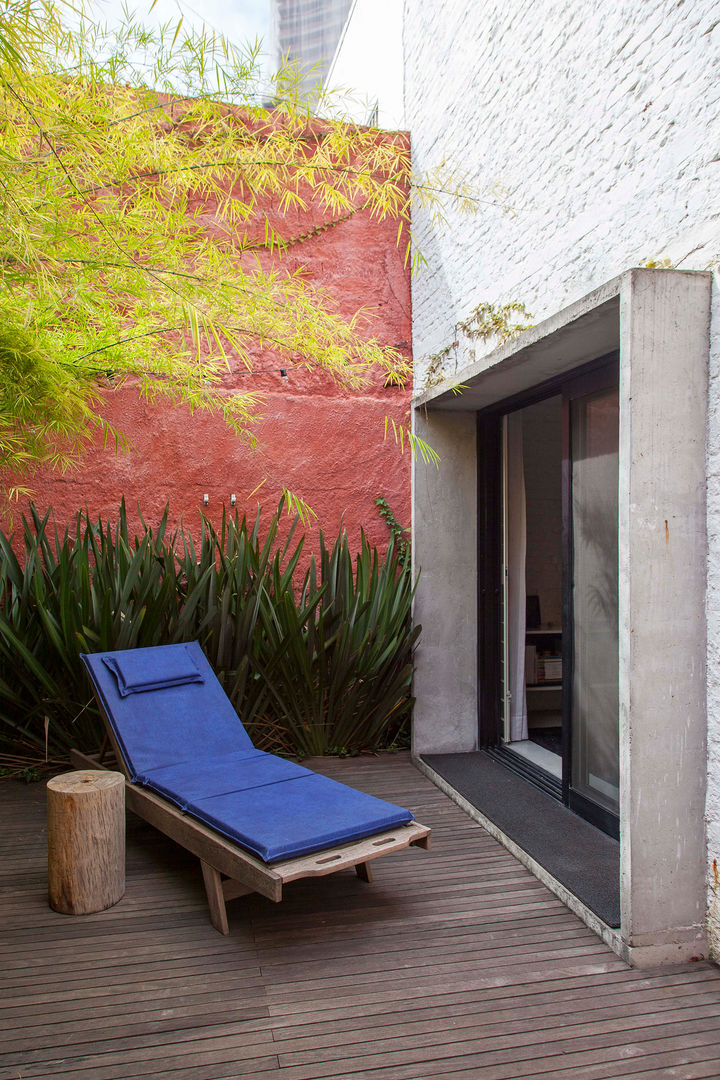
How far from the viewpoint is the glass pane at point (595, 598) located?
3812 mm

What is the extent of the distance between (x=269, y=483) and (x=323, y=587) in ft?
4.41

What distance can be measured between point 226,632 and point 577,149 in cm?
332

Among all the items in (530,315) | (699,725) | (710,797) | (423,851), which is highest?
(530,315)

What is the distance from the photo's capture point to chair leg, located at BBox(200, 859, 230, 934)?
2969mm

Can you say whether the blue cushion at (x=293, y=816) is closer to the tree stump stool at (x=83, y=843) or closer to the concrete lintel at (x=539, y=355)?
the tree stump stool at (x=83, y=843)

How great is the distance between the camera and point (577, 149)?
11.5 feet

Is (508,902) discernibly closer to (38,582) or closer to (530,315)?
(530,315)

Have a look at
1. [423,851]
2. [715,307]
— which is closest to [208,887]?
[423,851]

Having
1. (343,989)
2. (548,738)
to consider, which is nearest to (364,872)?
(343,989)

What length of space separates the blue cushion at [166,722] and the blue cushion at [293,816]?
2.01 feet

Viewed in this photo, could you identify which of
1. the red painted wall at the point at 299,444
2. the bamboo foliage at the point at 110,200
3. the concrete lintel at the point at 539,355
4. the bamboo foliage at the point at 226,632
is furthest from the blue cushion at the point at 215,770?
the concrete lintel at the point at 539,355

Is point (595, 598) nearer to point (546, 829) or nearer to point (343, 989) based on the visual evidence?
point (546, 829)

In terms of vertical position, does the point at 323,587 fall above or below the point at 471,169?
below

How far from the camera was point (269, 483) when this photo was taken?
6203 mm
